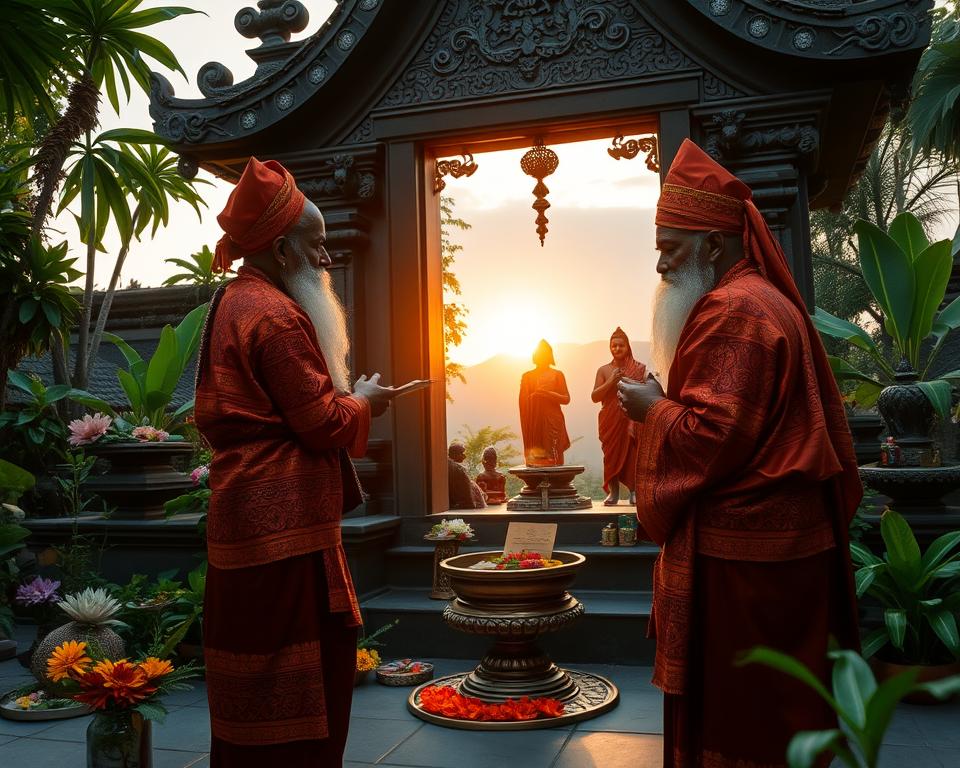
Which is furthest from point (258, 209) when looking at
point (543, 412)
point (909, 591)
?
point (543, 412)

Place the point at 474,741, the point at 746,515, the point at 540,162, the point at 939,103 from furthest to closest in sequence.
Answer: the point at 939,103 < the point at 540,162 < the point at 474,741 < the point at 746,515

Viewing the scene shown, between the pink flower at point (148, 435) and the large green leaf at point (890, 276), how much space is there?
15.9 feet

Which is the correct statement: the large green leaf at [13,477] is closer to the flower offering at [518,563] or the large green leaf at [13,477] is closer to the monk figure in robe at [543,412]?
the flower offering at [518,563]

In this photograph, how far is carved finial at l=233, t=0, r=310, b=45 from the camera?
6.73 m

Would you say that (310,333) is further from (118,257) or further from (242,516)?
(118,257)

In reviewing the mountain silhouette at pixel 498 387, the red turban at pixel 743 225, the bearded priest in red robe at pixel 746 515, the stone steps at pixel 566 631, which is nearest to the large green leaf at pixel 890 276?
the stone steps at pixel 566 631

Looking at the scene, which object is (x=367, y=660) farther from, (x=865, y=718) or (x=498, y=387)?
(x=498, y=387)

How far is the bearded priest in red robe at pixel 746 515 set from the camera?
8.73 feet

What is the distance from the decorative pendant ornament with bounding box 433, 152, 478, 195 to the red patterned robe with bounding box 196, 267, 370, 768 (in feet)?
12.8

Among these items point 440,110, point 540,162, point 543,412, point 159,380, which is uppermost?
point 440,110

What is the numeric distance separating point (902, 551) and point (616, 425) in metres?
3.74

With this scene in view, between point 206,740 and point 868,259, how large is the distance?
4.60 meters

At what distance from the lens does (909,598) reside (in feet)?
14.9

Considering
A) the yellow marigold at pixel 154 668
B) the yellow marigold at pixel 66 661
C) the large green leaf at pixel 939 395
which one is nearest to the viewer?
the yellow marigold at pixel 154 668
